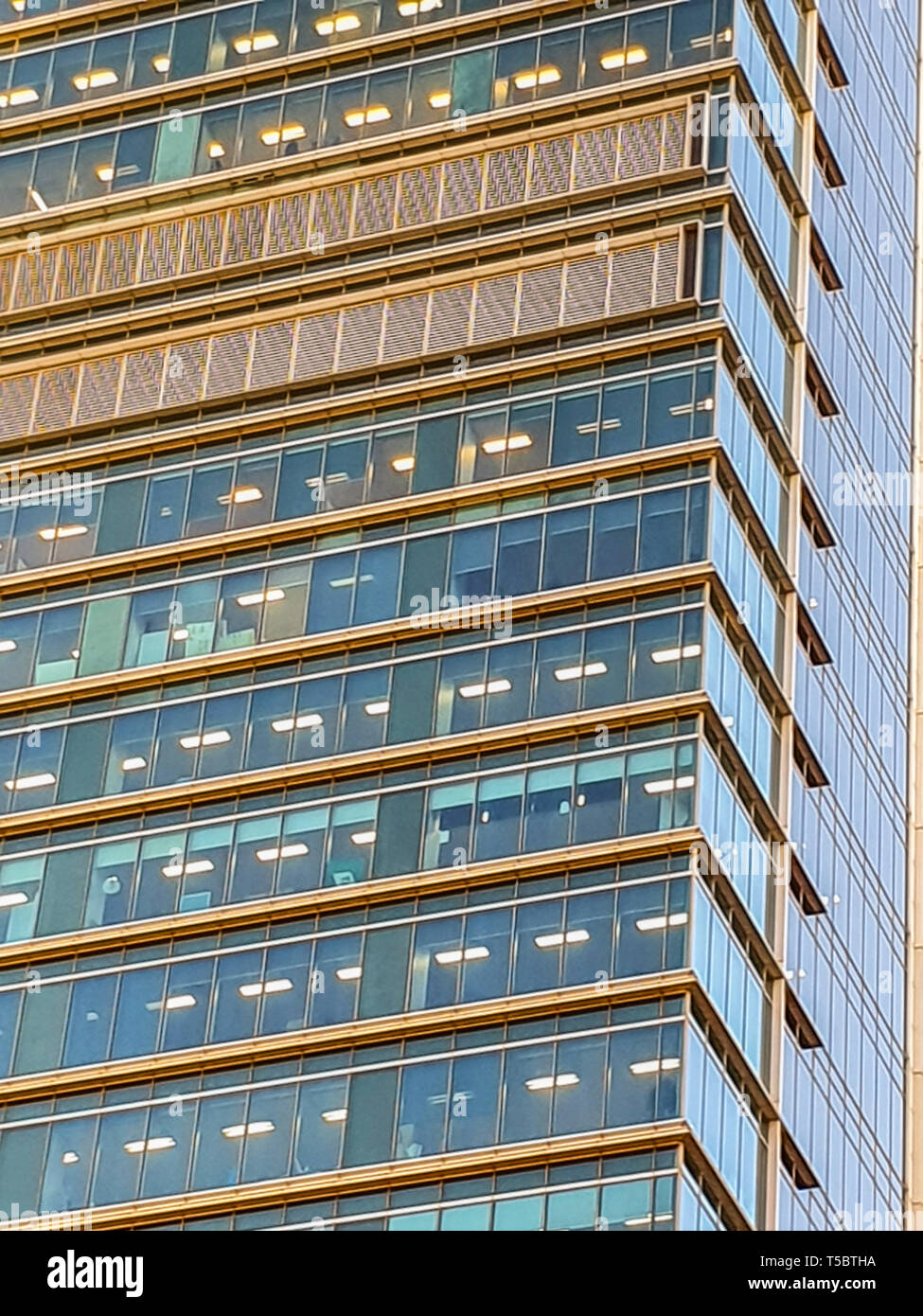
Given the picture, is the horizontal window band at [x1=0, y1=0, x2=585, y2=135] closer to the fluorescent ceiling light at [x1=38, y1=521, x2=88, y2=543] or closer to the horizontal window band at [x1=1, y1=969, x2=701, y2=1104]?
the fluorescent ceiling light at [x1=38, y1=521, x2=88, y2=543]

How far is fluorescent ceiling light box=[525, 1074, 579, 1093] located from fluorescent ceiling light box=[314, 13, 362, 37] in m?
35.0

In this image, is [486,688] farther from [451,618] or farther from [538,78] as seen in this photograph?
[538,78]

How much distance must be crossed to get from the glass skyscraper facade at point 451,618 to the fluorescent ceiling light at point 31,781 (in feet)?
0.45

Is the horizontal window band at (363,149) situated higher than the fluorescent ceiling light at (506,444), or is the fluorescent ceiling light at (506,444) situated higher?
the horizontal window band at (363,149)

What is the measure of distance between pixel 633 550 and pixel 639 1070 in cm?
1444

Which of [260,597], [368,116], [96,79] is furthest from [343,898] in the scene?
[96,79]

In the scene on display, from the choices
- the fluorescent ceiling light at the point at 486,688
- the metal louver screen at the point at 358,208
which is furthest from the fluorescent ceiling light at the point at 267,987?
the metal louver screen at the point at 358,208

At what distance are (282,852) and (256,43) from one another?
90.3 ft

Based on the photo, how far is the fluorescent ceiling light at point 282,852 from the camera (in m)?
78.4

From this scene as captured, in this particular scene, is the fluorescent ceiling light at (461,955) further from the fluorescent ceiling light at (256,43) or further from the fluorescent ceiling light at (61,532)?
the fluorescent ceiling light at (256,43)

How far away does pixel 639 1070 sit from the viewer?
70.8 m

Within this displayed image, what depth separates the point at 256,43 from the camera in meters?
94.1

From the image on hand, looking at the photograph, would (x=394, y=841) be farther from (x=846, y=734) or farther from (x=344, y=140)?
(x=344, y=140)
